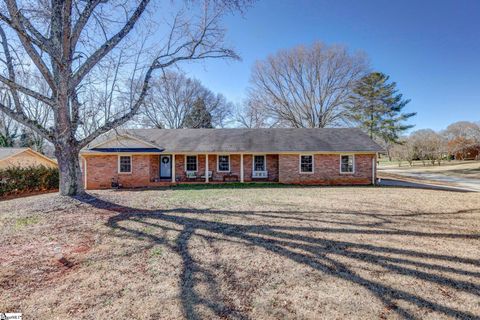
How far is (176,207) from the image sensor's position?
8578mm

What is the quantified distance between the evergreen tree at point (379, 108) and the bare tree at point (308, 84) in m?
2.98

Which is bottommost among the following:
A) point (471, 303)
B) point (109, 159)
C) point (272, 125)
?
point (471, 303)

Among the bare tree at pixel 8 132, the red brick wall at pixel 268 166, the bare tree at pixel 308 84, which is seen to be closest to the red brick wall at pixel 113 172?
the red brick wall at pixel 268 166

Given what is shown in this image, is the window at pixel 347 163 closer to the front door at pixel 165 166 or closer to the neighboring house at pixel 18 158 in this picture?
the front door at pixel 165 166

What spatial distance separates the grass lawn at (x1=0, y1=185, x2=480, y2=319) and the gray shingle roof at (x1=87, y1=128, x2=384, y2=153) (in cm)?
873

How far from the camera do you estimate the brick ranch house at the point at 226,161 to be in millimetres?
15453

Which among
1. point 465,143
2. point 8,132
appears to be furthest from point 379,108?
point 8,132

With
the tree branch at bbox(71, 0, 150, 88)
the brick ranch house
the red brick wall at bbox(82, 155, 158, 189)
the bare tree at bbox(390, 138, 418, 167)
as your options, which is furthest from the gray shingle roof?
the bare tree at bbox(390, 138, 418, 167)

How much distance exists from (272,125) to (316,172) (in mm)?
14289

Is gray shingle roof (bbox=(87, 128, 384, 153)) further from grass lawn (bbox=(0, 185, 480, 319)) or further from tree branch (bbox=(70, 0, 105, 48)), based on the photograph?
grass lawn (bbox=(0, 185, 480, 319))

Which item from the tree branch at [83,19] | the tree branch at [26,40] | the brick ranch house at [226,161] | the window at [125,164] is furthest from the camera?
the window at [125,164]

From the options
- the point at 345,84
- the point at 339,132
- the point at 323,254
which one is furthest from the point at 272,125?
the point at 323,254

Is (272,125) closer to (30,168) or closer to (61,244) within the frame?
(30,168)

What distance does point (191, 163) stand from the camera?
654 inches
